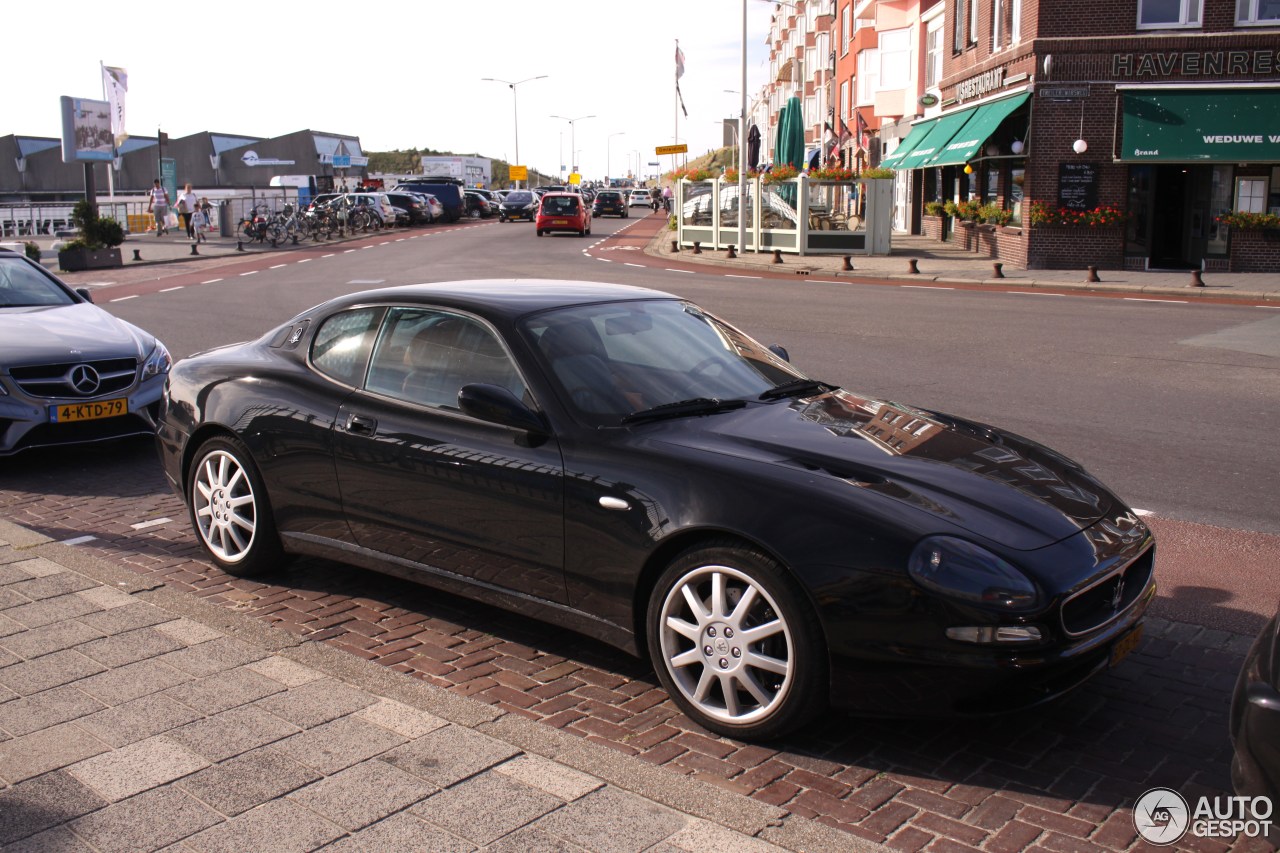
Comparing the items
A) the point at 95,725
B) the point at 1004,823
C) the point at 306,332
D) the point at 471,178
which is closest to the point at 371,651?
the point at 95,725

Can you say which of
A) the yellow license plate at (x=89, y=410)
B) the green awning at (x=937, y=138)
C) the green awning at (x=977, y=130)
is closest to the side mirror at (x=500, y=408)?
the yellow license plate at (x=89, y=410)

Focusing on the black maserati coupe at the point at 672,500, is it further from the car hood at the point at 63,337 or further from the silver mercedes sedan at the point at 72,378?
the car hood at the point at 63,337

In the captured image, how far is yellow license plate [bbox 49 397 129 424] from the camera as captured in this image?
26.0ft

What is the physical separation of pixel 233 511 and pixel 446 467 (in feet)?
5.02

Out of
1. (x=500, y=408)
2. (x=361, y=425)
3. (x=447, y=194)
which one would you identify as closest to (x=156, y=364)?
(x=361, y=425)

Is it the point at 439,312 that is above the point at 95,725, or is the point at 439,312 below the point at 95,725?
above

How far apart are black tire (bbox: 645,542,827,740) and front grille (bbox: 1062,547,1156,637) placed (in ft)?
2.67

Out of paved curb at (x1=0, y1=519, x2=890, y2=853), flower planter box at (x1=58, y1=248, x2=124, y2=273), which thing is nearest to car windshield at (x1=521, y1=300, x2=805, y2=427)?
paved curb at (x1=0, y1=519, x2=890, y2=853)

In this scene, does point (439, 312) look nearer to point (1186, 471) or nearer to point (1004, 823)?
point (1004, 823)

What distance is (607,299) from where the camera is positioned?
211 inches

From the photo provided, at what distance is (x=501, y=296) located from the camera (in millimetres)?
5230

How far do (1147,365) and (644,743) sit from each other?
9966 millimetres

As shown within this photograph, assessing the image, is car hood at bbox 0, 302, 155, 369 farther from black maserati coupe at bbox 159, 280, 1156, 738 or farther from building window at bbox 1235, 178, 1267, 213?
building window at bbox 1235, 178, 1267, 213

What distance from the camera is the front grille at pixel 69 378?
795 centimetres
